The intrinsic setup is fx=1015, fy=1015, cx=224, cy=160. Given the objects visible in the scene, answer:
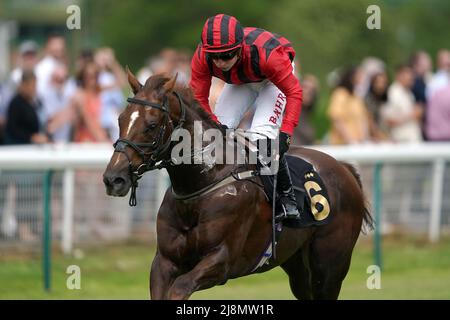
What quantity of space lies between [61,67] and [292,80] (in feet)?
20.7

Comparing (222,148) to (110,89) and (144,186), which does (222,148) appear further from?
(110,89)

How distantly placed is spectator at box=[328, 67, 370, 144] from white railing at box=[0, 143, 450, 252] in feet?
2.88

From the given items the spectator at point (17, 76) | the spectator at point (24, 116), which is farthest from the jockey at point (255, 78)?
the spectator at point (17, 76)

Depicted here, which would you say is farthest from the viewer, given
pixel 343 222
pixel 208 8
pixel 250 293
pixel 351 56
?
pixel 208 8

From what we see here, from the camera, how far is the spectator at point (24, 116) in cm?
1150

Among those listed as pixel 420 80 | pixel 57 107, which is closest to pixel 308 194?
pixel 57 107

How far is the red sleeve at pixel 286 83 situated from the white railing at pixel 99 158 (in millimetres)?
3832

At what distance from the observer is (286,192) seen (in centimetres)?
725

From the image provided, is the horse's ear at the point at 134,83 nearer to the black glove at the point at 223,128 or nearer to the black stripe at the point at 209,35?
the black stripe at the point at 209,35

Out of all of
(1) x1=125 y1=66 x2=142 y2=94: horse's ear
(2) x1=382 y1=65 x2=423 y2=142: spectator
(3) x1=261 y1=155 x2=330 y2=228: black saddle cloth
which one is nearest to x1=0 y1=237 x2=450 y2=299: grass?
(3) x1=261 y1=155 x2=330 y2=228: black saddle cloth

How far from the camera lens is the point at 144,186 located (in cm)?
1120

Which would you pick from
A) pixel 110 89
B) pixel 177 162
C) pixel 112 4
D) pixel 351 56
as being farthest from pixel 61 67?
pixel 112 4

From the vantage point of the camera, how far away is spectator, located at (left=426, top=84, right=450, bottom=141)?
46.0 feet

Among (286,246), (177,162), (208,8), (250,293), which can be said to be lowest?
(250,293)
